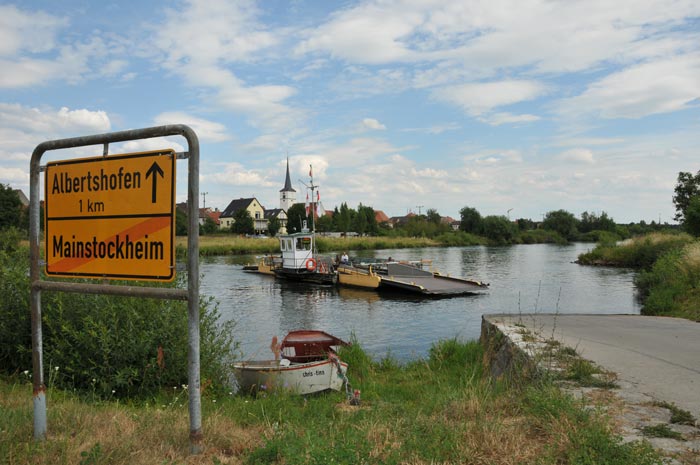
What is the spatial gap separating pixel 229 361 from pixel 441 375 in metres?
3.66

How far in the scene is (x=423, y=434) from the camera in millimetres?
3910

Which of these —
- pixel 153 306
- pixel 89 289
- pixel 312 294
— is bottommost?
pixel 312 294

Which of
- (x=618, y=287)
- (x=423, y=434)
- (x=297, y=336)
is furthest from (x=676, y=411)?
(x=618, y=287)

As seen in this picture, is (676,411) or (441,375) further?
(441,375)

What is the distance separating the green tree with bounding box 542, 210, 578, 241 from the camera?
113m

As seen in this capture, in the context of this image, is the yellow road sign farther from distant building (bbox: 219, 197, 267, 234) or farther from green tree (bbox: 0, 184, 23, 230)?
distant building (bbox: 219, 197, 267, 234)

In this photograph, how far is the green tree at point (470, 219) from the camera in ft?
348

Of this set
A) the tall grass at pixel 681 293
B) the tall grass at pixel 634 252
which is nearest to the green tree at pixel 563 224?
the tall grass at pixel 634 252

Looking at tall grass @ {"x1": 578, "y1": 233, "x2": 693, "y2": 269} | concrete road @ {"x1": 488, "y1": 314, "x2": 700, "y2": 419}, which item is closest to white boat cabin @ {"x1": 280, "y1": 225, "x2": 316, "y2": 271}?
tall grass @ {"x1": 578, "y1": 233, "x2": 693, "y2": 269}

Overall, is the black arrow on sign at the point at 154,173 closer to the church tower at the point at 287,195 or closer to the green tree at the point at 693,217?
the green tree at the point at 693,217

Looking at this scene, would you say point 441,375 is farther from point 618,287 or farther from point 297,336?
point 618,287

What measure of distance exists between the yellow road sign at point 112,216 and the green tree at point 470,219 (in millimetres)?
103432

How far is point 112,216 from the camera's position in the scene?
381 centimetres

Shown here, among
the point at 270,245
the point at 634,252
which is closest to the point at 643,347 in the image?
the point at 634,252
